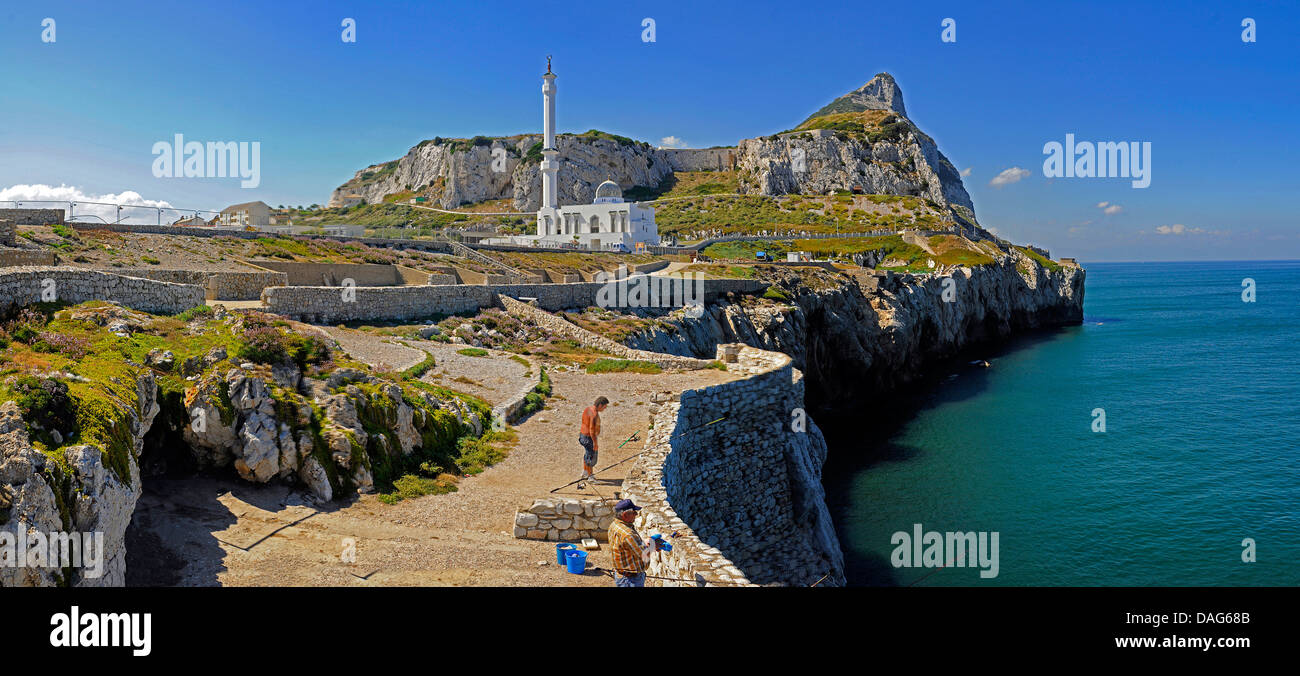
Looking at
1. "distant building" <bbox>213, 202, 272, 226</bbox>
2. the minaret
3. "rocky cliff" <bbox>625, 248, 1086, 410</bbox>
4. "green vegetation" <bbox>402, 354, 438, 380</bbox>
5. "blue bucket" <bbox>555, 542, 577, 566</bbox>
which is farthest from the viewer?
the minaret

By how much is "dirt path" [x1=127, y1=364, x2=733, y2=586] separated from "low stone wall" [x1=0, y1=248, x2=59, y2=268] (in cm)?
1428

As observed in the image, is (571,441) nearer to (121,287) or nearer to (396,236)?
(121,287)

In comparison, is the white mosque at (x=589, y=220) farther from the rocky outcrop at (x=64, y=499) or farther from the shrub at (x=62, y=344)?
the rocky outcrop at (x=64, y=499)

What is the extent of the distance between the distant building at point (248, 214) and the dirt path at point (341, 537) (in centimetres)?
4947

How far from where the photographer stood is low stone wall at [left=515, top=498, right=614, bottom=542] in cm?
1029

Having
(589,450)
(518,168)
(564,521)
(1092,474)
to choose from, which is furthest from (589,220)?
(564,521)

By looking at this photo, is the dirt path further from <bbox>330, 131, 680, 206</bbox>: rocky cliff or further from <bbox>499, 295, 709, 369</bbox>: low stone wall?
<bbox>330, 131, 680, 206</bbox>: rocky cliff

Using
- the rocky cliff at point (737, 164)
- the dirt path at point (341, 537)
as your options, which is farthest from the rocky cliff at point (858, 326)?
the rocky cliff at point (737, 164)

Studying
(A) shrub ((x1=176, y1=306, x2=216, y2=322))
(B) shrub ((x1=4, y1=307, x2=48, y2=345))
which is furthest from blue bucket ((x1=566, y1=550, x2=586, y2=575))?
(A) shrub ((x1=176, y1=306, x2=216, y2=322))

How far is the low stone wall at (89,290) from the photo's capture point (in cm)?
1333

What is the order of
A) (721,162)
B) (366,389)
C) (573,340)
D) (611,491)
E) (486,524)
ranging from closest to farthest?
(486,524)
(611,491)
(366,389)
(573,340)
(721,162)

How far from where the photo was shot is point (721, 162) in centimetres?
16900
